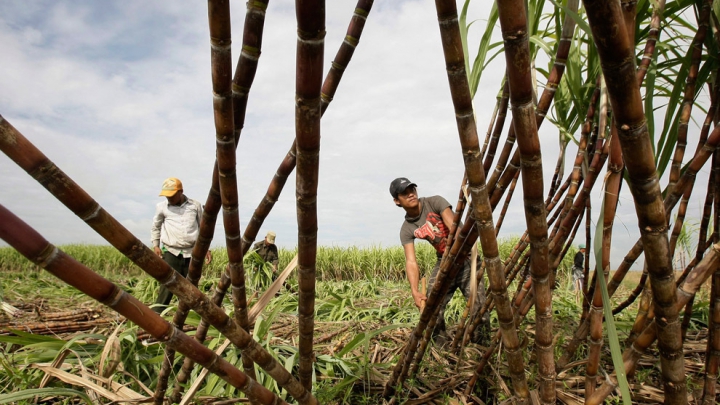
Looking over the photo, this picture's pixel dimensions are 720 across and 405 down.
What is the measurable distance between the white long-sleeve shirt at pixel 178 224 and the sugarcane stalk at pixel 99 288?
4.18m

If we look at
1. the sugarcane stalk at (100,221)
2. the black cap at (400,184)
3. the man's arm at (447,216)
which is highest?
the black cap at (400,184)

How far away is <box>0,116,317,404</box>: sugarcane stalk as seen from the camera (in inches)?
21.4

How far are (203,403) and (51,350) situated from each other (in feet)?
3.95

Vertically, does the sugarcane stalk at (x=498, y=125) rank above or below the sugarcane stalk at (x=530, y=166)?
above

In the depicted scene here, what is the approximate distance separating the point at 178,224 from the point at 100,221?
4.42 m

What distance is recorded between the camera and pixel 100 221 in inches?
24.0

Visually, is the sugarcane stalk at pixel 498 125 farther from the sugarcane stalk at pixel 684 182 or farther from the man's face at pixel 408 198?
the man's face at pixel 408 198

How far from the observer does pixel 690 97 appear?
3.77 feet

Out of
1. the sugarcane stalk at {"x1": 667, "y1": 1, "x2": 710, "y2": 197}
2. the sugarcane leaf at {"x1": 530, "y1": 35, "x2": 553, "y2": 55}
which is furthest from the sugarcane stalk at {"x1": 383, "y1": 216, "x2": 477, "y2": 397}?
the sugarcane leaf at {"x1": 530, "y1": 35, "x2": 553, "y2": 55}

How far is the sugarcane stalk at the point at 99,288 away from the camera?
53 cm

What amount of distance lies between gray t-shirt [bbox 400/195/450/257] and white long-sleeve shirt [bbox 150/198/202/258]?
245 centimetres

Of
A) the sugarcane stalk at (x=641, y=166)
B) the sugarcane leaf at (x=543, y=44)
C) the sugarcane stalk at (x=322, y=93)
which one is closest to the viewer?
the sugarcane stalk at (x=641, y=166)

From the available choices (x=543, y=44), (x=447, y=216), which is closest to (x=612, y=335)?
(x=543, y=44)

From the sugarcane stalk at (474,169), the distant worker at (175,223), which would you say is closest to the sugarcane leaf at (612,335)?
the sugarcane stalk at (474,169)
